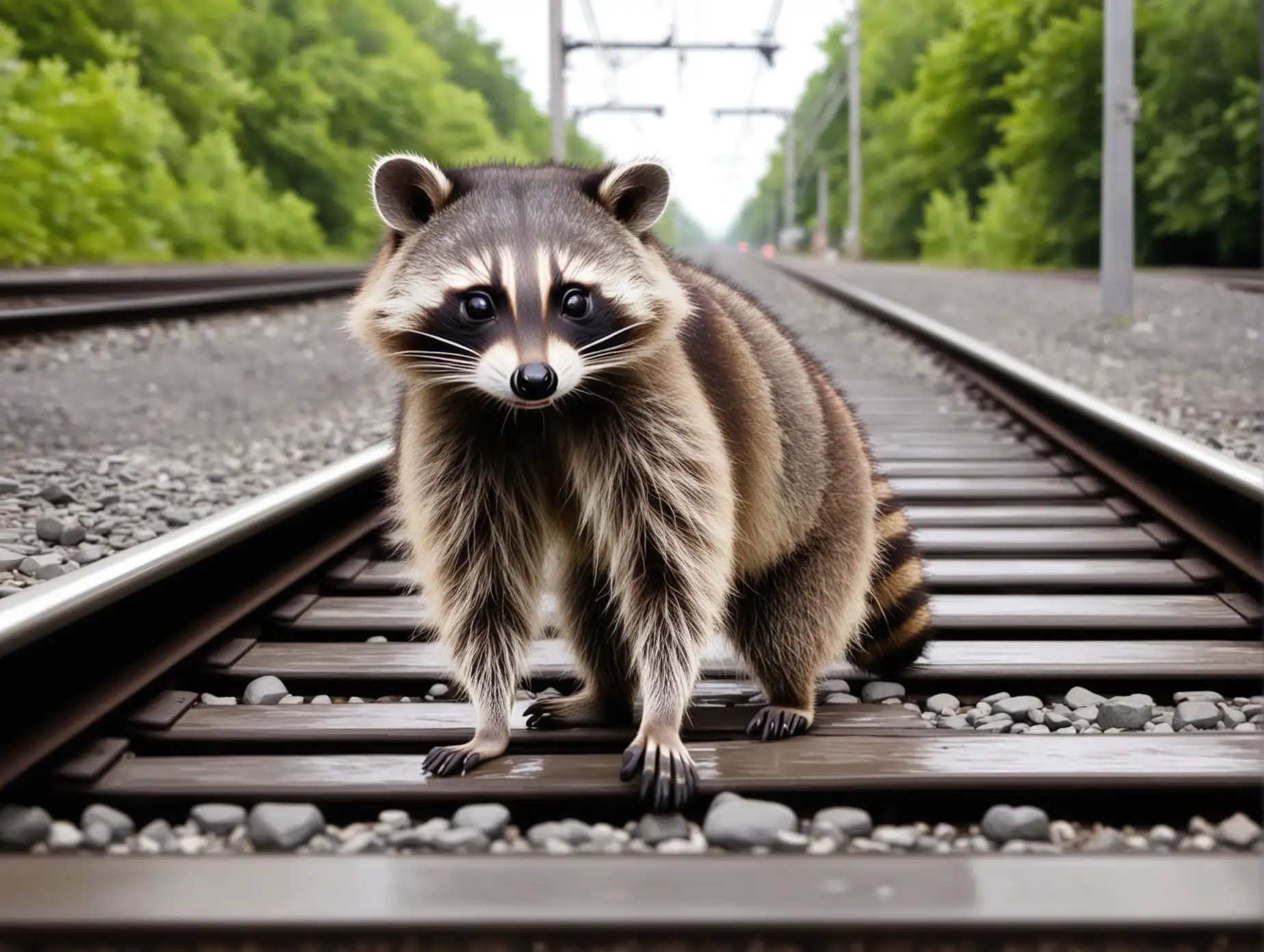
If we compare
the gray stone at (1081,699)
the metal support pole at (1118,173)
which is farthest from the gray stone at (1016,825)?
the metal support pole at (1118,173)

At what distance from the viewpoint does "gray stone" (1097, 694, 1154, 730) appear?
2.64 metres

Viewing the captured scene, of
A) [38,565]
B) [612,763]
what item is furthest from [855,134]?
[612,763]

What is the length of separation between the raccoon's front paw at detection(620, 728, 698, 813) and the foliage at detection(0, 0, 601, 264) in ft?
19.1

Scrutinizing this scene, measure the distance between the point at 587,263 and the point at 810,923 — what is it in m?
1.21

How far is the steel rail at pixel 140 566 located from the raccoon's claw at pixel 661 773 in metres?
0.99

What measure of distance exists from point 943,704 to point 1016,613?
75 centimetres

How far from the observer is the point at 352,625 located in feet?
10.9

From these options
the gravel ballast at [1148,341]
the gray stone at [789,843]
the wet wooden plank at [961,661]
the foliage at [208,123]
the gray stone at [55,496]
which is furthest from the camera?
the foliage at [208,123]

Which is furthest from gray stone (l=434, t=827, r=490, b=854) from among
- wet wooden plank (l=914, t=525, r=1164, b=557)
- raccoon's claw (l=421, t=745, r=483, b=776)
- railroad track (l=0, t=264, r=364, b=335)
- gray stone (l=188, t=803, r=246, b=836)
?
railroad track (l=0, t=264, r=364, b=335)

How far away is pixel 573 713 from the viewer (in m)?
2.70

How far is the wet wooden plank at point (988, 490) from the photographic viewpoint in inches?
197

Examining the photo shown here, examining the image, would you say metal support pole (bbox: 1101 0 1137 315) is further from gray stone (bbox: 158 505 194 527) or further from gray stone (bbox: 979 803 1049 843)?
gray stone (bbox: 979 803 1049 843)

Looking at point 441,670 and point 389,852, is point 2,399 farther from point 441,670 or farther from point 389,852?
point 389,852

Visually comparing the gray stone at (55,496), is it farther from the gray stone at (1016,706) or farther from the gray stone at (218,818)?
the gray stone at (1016,706)
